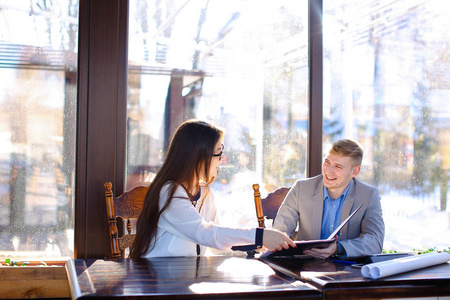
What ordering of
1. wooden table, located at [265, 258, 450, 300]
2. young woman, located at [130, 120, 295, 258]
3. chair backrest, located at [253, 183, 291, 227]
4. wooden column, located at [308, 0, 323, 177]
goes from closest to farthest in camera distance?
1. wooden table, located at [265, 258, 450, 300]
2. young woman, located at [130, 120, 295, 258]
3. chair backrest, located at [253, 183, 291, 227]
4. wooden column, located at [308, 0, 323, 177]

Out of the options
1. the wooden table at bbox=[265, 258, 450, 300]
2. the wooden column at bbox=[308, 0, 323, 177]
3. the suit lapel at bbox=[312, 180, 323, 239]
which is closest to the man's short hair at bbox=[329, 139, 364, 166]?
the suit lapel at bbox=[312, 180, 323, 239]

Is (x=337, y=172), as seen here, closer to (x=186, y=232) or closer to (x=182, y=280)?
(x=186, y=232)

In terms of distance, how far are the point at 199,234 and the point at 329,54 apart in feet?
5.52

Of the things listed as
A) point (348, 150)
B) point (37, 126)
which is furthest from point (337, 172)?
point (37, 126)

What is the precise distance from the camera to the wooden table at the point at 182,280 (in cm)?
136

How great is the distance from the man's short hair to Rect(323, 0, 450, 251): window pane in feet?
2.19

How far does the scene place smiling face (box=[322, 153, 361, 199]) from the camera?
95.0 inches

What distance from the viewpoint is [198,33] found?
2.95 m

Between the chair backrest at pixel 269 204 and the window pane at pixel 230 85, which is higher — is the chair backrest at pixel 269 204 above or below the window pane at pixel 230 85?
below

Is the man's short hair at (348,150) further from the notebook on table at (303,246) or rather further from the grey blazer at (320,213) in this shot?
the notebook on table at (303,246)

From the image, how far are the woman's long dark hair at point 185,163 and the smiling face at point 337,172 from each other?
1.97ft

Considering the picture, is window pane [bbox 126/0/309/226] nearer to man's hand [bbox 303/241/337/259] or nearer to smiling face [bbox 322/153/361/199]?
smiling face [bbox 322/153/361/199]

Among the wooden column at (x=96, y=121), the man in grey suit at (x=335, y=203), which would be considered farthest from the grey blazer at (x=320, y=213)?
the wooden column at (x=96, y=121)

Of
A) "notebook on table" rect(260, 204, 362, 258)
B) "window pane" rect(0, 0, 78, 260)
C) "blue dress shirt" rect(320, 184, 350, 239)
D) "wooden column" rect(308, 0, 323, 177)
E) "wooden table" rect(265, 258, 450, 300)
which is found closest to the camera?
"wooden table" rect(265, 258, 450, 300)
